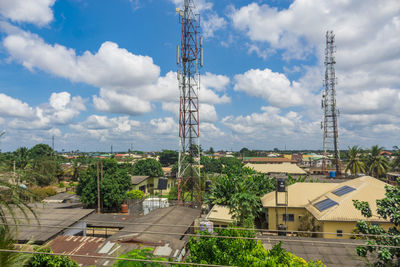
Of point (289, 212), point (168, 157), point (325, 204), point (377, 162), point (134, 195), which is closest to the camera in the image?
point (325, 204)

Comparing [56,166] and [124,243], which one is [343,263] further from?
[56,166]

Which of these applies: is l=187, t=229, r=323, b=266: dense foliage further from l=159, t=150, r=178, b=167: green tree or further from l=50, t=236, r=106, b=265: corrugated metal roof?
l=159, t=150, r=178, b=167: green tree

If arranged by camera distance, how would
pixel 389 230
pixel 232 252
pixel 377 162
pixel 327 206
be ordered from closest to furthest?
pixel 232 252
pixel 389 230
pixel 327 206
pixel 377 162

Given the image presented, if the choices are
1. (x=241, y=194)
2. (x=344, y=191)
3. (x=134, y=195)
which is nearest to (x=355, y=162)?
(x=344, y=191)

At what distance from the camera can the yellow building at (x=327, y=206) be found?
18.5 m

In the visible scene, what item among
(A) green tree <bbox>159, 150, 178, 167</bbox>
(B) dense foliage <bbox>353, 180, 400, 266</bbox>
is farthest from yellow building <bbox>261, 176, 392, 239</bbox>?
(A) green tree <bbox>159, 150, 178, 167</bbox>

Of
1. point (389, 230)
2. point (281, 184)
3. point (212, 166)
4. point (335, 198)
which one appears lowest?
point (212, 166)

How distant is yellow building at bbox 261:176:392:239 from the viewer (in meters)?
18.5

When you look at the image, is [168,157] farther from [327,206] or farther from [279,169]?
[327,206]

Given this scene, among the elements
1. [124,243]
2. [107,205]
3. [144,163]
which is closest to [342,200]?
[124,243]

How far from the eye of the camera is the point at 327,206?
67.6 ft

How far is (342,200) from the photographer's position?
67.8 ft

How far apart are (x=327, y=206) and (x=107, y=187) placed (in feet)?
93.0

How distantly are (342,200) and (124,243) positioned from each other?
58.2ft
